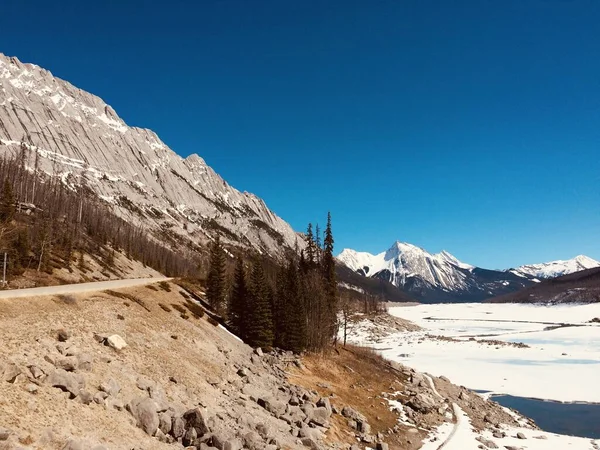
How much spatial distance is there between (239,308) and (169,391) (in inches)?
1039

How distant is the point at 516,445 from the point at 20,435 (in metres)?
40.0

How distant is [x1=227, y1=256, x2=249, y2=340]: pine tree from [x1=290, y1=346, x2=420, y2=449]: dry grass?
887 cm

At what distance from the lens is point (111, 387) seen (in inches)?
845

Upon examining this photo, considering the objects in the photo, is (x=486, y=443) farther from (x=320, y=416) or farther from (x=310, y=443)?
(x=310, y=443)

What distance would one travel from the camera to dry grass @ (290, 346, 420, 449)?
3503 cm

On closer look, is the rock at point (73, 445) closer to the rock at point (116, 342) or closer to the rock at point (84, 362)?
the rock at point (84, 362)

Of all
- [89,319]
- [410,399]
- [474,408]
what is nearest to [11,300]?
[89,319]

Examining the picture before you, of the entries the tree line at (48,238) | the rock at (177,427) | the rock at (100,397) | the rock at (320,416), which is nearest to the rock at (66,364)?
the rock at (100,397)

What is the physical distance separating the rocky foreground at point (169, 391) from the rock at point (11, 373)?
47 millimetres

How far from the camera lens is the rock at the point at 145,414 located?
20.1m

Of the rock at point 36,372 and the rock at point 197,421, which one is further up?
the rock at point 36,372

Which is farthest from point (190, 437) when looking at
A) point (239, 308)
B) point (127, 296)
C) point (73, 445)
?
point (239, 308)

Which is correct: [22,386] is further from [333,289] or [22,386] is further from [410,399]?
[333,289]

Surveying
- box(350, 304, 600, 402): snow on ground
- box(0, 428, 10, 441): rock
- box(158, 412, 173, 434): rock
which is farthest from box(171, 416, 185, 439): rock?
A: box(350, 304, 600, 402): snow on ground
